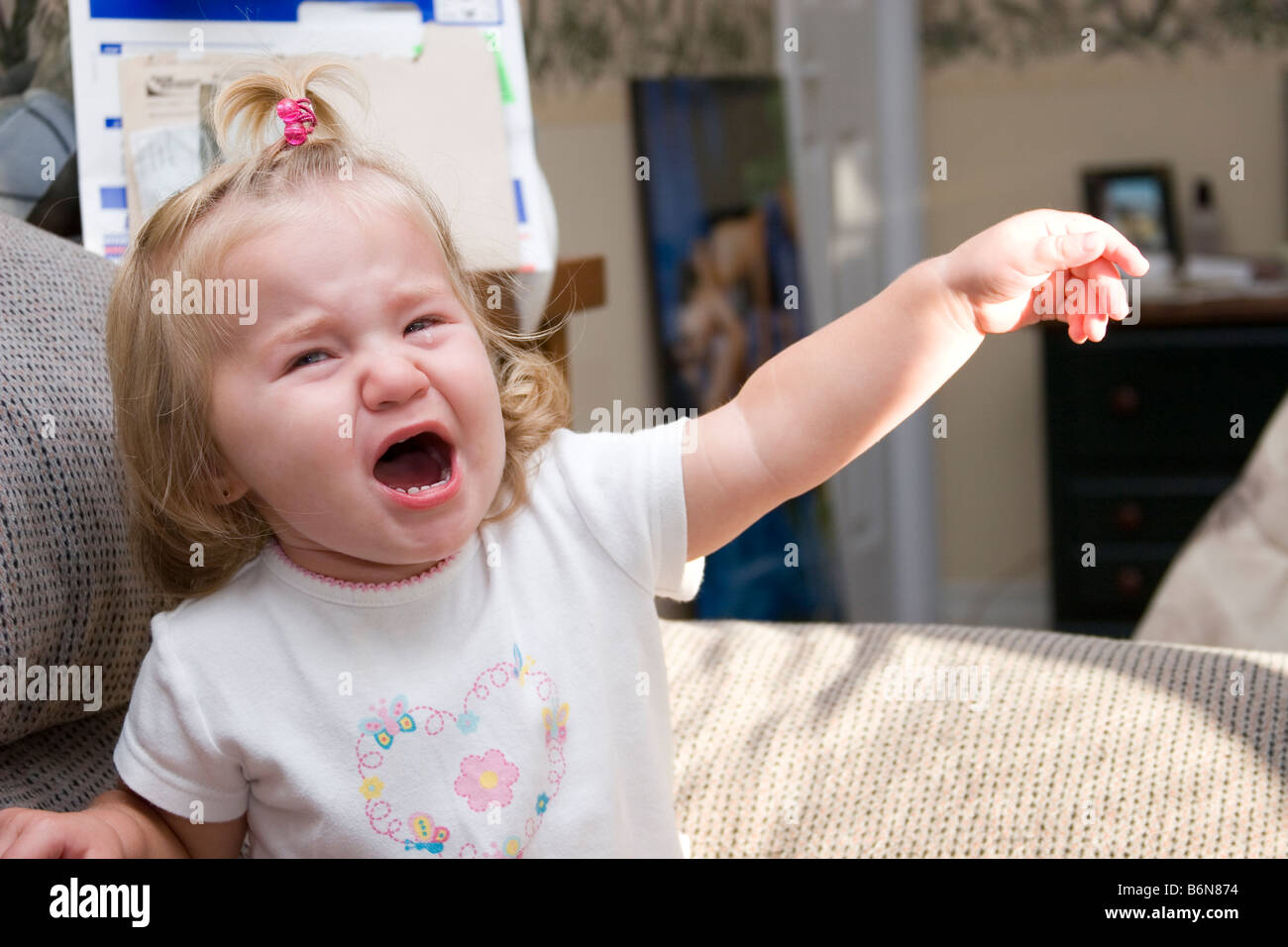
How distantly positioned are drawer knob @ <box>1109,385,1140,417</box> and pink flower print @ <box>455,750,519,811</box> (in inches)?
87.9

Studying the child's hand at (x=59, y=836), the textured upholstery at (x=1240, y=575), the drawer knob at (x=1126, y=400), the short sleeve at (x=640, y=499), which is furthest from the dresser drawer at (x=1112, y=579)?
the child's hand at (x=59, y=836)

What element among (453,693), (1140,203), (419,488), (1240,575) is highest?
(1140,203)

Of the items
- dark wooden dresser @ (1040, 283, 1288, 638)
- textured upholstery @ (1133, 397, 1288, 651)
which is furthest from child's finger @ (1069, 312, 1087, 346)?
dark wooden dresser @ (1040, 283, 1288, 638)

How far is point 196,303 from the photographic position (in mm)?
662

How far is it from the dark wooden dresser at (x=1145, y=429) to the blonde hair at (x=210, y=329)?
212 cm

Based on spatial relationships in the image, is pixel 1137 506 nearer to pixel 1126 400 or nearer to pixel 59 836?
pixel 1126 400

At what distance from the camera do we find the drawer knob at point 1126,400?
264 cm

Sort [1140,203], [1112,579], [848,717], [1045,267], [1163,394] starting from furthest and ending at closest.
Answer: [1140,203], [1112,579], [1163,394], [848,717], [1045,267]

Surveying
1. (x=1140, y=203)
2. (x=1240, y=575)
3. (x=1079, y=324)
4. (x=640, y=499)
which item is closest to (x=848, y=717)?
(x=640, y=499)

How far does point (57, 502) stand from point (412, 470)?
19cm

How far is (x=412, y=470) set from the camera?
2.27 feet

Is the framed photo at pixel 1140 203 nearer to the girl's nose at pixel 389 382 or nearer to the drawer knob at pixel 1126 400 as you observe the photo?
the drawer knob at pixel 1126 400
